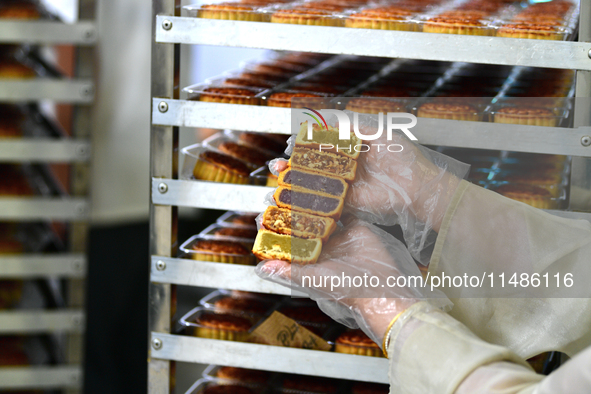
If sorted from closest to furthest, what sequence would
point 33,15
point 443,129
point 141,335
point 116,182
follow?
point 443,129 < point 33,15 < point 141,335 < point 116,182

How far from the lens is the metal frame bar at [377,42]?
1.16 metres

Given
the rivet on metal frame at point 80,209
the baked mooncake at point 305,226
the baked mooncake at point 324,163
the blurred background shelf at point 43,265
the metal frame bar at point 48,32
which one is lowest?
the blurred background shelf at point 43,265

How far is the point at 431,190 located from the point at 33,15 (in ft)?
6.28

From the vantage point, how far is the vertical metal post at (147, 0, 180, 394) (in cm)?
130

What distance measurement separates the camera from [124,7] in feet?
12.6

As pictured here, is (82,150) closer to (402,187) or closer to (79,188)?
(79,188)

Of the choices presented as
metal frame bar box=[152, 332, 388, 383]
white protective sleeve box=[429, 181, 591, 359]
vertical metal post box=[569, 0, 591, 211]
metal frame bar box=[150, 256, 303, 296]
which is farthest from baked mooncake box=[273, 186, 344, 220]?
vertical metal post box=[569, 0, 591, 211]

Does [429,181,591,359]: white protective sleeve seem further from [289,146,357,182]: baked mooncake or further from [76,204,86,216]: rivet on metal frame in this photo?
[76,204,86,216]: rivet on metal frame

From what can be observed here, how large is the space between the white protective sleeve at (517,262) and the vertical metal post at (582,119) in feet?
0.61

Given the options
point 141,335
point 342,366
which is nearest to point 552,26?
point 342,366

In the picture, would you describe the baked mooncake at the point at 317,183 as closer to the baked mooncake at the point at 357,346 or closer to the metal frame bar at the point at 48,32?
the baked mooncake at the point at 357,346

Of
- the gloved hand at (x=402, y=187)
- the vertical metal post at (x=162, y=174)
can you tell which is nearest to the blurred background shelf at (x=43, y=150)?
the vertical metal post at (x=162, y=174)

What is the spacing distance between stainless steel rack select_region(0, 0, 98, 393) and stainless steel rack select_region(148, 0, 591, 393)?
1.01m

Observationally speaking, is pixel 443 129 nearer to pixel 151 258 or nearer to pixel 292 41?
pixel 292 41
